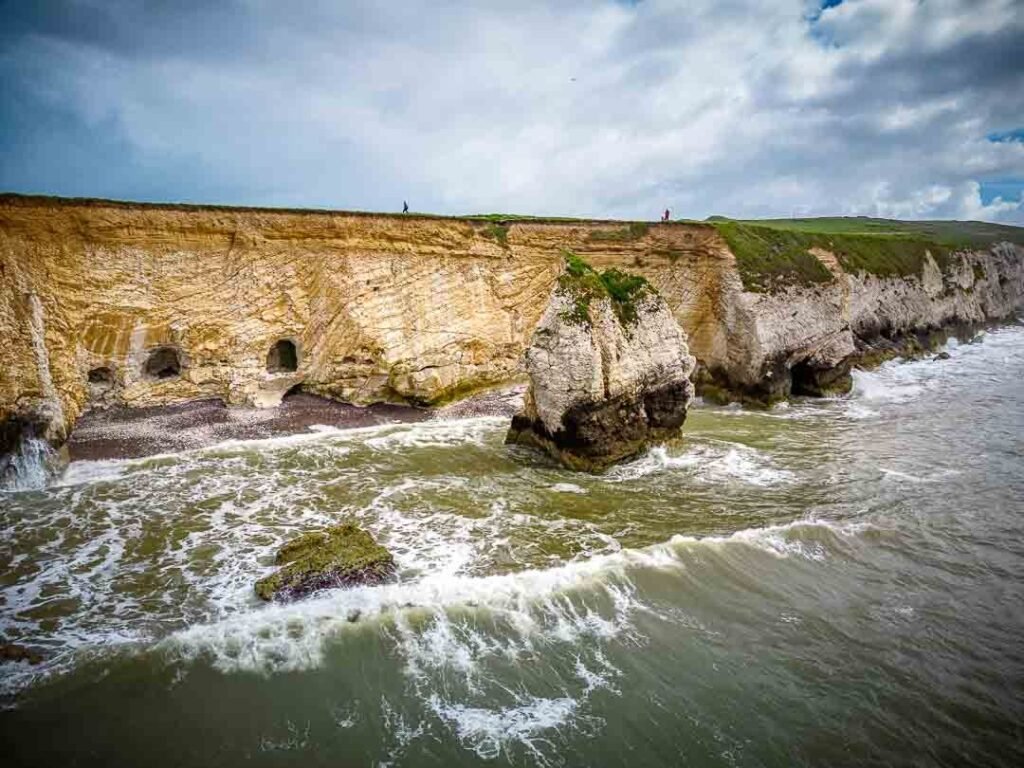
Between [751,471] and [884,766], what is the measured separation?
8492mm

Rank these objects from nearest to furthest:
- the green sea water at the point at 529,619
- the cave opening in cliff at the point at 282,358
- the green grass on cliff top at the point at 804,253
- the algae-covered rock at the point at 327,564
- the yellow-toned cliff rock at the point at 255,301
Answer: the green sea water at the point at 529,619 → the algae-covered rock at the point at 327,564 → the yellow-toned cliff rock at the point at 255,301 → the cave opening in cliff at the point at 282,358 → the green grass on cliff top at the point at 804,253

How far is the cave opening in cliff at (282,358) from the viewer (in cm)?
1909

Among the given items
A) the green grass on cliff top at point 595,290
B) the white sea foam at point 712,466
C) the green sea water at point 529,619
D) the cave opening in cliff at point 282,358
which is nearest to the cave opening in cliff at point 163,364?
the cave opening in cliff at point 282,358

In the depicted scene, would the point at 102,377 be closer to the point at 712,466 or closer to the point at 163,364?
the point at 163,364

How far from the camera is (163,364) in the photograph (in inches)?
707

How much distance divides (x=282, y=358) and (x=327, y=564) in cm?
1327

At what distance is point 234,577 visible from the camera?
847cm

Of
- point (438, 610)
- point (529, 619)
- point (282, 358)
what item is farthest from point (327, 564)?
point (282, 358)

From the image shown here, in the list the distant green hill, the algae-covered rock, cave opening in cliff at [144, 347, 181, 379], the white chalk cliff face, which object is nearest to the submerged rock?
the algae-covered rock

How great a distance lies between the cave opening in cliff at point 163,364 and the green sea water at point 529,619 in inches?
192

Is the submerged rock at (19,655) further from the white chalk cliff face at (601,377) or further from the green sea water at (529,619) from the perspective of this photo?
the white chalk cliff face at (601,377)

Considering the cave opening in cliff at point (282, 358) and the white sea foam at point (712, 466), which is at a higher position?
the cave opening in cliff at point (282, 358)

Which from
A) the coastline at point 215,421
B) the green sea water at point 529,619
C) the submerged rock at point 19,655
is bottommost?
the green sea water at point 529,619

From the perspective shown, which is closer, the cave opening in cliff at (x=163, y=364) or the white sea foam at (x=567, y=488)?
the white sea foam at (x=567, y=488)
